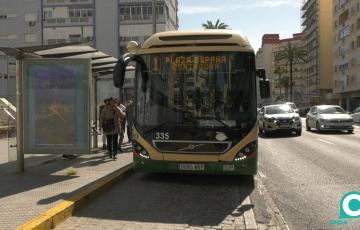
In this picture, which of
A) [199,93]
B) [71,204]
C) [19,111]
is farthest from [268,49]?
[71,204]

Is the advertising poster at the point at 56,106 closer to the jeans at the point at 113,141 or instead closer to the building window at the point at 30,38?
the jeans at the point at 113,141

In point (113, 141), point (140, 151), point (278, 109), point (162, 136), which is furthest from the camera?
point (278, 109)

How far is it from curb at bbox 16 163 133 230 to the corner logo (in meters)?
3.75

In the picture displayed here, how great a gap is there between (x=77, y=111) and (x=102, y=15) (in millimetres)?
60306

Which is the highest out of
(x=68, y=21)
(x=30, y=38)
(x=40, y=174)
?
(x=68, y=21)

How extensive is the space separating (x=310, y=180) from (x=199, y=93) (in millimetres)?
3024

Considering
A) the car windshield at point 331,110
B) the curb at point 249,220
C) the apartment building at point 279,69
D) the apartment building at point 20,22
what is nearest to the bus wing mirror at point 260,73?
the curb at point 249,220

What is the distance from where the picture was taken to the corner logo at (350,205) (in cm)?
731

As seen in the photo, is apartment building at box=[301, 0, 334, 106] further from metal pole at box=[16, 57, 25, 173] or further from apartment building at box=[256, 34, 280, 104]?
metal pole at box=[16, 57, 25, 173]

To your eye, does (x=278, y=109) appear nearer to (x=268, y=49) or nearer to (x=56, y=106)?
(x=56, y=106)

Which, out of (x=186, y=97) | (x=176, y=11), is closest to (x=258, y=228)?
(x=186, y=97)

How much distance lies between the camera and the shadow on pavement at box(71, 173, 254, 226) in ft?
23.9

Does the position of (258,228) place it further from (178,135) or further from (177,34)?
(177,34)

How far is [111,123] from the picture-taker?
527 inches
